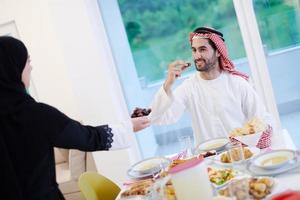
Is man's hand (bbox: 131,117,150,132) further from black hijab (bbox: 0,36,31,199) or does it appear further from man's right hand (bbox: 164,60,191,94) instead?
black hijab (bbox: 0,36,31,199)

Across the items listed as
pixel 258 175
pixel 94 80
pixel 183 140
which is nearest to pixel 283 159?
pixel 258 175

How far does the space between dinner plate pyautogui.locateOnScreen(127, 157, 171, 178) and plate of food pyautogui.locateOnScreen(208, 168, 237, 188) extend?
33cm

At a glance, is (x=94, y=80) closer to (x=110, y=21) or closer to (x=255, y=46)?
(x=110, y=21)

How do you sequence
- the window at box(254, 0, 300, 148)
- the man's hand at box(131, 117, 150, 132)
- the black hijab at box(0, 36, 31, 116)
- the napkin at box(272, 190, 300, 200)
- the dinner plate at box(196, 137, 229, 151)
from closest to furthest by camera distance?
the napkin at box(272, 190, 300, 200) < the black hijab at box(0, 36, 31, 116) < the dinner plate at box(196, 137, 229, 151) < the man's hand at box(131, 117, 150, 132) < the window at box(254, 0, 300, 148)

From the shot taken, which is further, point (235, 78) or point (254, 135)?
point (235, 78)

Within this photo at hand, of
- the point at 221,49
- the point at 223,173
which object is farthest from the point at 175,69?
the point at 223,173

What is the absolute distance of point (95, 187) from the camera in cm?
200

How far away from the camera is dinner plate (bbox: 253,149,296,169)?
4.66 ft

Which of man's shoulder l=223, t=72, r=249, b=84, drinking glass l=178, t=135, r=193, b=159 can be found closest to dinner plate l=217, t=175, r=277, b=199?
drinking glass l=178, t=135, r=193, b=159

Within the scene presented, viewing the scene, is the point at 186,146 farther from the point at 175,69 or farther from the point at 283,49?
the point at 283,49

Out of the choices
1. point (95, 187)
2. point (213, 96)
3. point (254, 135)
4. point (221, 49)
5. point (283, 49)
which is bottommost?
point (95, 187)

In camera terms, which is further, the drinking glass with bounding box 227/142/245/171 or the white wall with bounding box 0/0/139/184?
the white wall with bounding box 0/0/139/184

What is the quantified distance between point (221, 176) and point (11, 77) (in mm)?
948

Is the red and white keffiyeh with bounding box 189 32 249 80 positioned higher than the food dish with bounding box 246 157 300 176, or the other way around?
the red and white keffiyeh with bounding box 189 32 249 80
